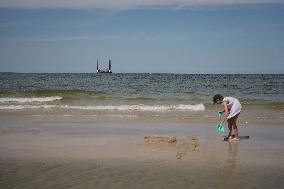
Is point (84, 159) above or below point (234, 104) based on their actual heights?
below

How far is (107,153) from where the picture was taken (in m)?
7.80

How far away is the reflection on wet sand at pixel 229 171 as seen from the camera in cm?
553

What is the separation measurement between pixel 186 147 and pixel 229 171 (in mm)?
2284

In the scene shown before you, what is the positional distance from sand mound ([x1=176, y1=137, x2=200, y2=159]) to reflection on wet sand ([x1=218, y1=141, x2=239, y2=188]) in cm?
76

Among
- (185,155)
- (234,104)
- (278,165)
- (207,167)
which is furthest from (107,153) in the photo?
(234,104)

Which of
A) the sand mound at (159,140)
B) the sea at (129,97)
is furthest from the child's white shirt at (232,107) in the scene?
the sea at (129,97)

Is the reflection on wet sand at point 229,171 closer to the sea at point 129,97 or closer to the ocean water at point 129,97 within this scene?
the sea at point 129,97

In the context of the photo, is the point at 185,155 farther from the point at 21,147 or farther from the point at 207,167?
the point at 21,147

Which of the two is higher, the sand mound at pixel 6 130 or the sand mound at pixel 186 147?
the sand mound at pixel 6 130

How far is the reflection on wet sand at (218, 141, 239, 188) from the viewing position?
218 inches

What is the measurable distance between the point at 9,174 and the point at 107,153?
2.32 m

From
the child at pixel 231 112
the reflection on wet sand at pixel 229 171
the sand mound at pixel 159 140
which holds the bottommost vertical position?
the reflection on wet sand at pixel 229 171

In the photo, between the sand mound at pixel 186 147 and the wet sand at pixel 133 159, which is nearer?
the wet sand at pixel 133 159

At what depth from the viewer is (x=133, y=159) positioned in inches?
284
